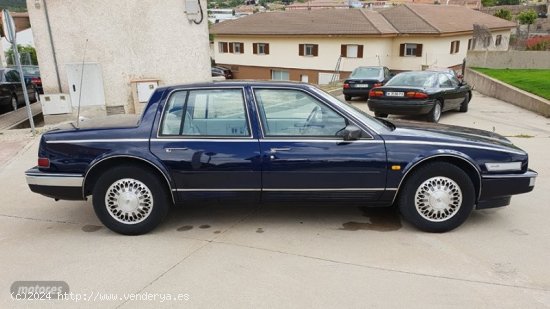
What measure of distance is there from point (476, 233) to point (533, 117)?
9415 millimetres

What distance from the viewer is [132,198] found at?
4.25m

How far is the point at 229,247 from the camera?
4.06 m

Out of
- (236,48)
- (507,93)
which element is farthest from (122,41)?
(236,48)

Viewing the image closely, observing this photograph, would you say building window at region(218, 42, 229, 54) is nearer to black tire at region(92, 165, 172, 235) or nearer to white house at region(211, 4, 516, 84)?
white house at region(211, 4, 516, 84)

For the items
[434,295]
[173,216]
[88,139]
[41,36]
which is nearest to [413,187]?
[434,295]

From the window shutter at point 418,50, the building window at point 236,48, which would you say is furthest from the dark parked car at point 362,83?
the building window at point 236,48

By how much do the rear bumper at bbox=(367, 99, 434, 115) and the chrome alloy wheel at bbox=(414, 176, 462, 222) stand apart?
22.6 ft

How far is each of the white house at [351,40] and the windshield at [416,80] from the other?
1949 cm

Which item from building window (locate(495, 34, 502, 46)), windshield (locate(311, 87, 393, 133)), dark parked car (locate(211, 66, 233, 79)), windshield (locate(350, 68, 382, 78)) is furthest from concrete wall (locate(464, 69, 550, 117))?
building window (locate(495, 34, 502, 46))

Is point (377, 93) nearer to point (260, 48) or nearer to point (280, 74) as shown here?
point (280, 74)

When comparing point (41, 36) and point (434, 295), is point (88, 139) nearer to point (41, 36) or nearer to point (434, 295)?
point (434, 295)

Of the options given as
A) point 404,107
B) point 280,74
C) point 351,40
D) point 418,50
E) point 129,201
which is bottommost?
point 280,74

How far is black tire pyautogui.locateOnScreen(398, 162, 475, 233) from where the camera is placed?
13.7 feet

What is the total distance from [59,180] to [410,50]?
31528mm
